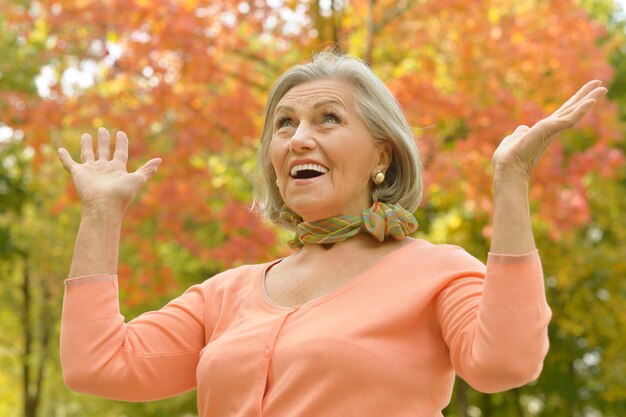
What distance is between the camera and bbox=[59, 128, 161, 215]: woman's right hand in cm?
258

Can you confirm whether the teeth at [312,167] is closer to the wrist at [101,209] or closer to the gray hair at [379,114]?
the gray hair at [379,114]

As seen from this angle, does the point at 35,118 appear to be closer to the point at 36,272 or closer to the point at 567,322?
the point at 567,322

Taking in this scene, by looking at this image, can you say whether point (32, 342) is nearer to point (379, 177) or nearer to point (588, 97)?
point (379, 177)

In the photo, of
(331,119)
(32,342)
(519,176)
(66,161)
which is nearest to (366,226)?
(331,119)

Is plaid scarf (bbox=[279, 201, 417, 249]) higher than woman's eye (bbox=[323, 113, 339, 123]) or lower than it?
lower

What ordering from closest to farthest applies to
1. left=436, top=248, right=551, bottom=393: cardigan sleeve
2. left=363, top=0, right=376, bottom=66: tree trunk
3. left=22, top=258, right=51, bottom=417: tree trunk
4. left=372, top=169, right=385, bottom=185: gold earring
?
left=436, top=248, right=551, bottom=393: cardigan sleeve < left=372, top=169, right=385, bottom=185: gold earring < left=363, top=0, right=376, bottom=66: tree trunk < left=22, top=258, right=51, bottom=417: tree trunk

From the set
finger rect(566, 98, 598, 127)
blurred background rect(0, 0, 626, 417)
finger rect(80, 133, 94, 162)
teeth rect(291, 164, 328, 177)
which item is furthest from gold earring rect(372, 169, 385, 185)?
blurred background rect(0, 0, 626, 417)

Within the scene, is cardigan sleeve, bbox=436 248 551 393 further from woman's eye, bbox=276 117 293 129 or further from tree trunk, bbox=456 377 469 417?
tree trunk, bbox=456 377 469 417

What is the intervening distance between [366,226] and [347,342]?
38 centimetres

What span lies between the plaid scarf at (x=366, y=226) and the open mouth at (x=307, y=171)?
0.13 m

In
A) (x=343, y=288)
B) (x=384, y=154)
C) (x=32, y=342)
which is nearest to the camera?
(x=343, y=288)

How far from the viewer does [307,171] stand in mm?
2584

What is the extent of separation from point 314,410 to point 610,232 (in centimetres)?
1519

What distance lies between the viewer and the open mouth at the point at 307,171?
2543 millimetres
